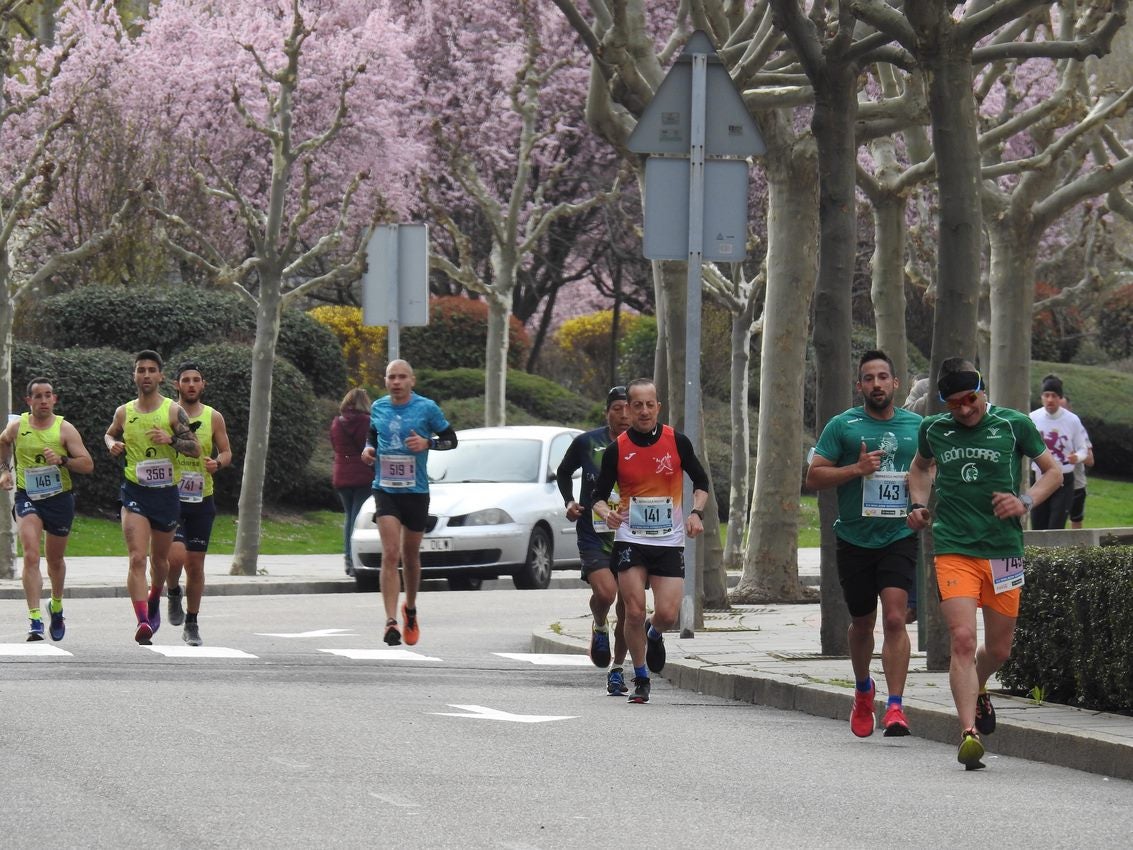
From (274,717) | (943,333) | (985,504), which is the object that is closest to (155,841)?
(274,717)

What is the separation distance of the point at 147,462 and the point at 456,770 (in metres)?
6.22

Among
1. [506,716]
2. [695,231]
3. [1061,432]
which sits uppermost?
[695,231]

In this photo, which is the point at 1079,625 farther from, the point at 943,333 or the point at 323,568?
the point at 323,568

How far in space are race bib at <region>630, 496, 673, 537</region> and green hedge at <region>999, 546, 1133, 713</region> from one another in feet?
6.38

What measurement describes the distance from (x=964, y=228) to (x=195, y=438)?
209 inches

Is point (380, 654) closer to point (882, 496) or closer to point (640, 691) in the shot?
point (640, 691)

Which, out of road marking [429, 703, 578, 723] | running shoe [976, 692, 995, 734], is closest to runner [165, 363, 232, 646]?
road marking [429, 703, 578, 723]

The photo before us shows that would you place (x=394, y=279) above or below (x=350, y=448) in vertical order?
above

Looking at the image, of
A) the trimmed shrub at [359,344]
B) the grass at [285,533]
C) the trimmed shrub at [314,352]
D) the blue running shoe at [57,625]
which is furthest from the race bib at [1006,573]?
the trimmed shrub at [359,344]

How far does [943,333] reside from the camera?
1167 cm

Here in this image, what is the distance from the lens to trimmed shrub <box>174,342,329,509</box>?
28.8m

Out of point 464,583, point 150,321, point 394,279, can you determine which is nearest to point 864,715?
point 394,279

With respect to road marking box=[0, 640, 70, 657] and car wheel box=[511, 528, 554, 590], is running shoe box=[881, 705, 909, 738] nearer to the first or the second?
road marking box=[0, 640, 70, 657]

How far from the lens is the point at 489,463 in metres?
22.4
